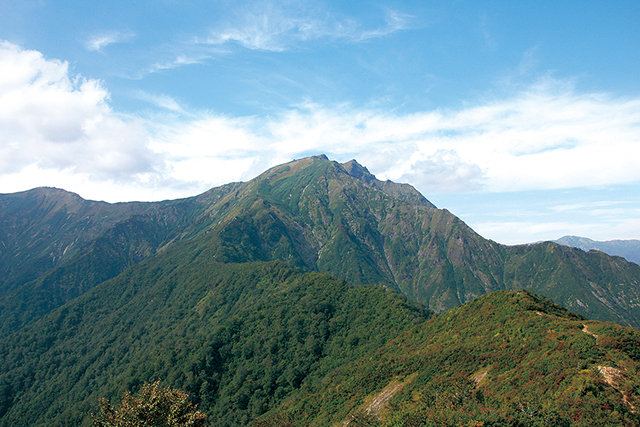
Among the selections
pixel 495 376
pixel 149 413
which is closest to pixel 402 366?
pixel 495 376

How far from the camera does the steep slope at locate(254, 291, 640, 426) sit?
42.7 metres

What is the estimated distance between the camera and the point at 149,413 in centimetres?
4050

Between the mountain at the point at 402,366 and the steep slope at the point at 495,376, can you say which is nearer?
the steep slope at the point at 495,376

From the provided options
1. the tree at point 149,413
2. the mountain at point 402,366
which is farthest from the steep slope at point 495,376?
the tree at point 149,413

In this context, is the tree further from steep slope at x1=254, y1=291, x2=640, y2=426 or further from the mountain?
the mountain

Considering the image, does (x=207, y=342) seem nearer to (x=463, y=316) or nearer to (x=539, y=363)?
(x=463, y=316)

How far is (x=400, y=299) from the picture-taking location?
573ft

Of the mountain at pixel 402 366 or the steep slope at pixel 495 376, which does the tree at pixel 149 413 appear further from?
the mountain at pixel 402 366

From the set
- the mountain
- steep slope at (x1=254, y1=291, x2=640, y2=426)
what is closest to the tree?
steep slope at (x1=254, y1=291, x2=640, y2=426)

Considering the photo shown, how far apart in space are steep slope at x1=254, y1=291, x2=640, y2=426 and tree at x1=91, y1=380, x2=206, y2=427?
105 ft

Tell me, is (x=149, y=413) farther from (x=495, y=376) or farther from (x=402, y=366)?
(x=402, y=366)

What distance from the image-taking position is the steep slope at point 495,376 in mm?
42656

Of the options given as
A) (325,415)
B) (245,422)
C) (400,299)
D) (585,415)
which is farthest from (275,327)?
(585,415)

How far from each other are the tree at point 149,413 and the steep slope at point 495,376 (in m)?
31.9
